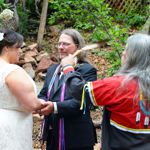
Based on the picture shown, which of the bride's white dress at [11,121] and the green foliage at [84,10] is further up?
the green foliage at [84,10]

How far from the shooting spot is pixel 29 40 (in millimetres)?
10219

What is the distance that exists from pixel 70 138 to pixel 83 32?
6.93 meters

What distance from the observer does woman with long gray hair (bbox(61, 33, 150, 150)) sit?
8.31 ft

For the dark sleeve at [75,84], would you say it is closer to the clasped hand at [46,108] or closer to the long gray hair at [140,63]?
the long gray hair at [140,63]

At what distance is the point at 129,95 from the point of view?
255 cm

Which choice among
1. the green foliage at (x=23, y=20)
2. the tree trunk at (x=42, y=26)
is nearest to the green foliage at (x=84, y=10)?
the tree trunk at (x=42, y=26)

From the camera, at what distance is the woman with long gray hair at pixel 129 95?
99.7 inches

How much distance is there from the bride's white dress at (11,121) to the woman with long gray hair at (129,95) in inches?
25.1

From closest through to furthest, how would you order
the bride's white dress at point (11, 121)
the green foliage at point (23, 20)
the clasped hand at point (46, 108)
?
the bride's white dress at point (11, 121) < the clasped hand at point (46, 108) < the green foliage at point (23, 20)

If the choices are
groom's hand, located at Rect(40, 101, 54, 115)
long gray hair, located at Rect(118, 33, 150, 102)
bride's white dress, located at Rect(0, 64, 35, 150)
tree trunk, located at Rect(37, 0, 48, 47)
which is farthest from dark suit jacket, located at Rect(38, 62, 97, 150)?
tree trunk, located at Rect(37, 0, 48, 47)

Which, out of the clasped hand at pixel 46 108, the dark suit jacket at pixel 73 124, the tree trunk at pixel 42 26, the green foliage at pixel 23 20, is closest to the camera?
the clasped hand at pixel 46 108

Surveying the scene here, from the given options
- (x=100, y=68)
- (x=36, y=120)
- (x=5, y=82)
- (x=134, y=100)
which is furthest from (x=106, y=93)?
(x=100, y=68)

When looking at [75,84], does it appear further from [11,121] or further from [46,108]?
[11,121]

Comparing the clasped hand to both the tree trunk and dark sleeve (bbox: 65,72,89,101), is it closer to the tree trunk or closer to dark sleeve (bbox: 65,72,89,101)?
dark sleeve (bbox: 65,72,89,101)
